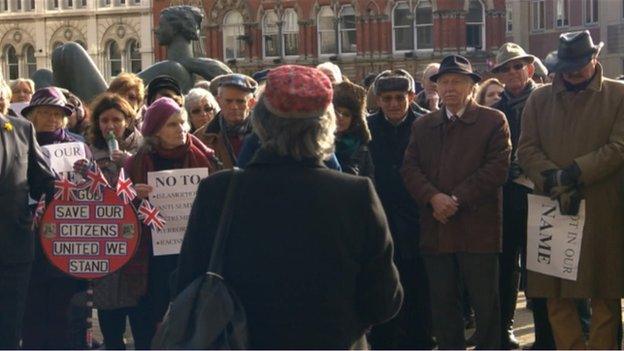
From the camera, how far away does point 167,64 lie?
1523cm

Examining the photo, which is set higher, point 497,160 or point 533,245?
point 497,160

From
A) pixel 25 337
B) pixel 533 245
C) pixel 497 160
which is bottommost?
pixel 25 337

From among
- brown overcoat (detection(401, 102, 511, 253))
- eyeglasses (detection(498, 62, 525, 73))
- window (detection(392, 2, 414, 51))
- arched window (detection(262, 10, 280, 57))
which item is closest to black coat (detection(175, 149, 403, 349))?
brown overcoat (detection(401, 102, 511, 253))

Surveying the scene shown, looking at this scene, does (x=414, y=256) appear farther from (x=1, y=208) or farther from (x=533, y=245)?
(x=1, y=208)

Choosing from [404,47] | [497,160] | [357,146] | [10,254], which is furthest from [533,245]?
[404,47]

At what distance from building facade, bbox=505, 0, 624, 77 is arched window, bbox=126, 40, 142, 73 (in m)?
18.0

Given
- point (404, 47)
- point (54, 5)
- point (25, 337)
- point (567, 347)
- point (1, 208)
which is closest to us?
point (1, 208)

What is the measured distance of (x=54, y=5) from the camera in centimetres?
6531

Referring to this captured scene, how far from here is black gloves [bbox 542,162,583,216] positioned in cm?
801

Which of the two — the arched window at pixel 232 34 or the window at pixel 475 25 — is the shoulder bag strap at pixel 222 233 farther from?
the arched window at pixel 232 34

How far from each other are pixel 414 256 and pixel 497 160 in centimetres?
106

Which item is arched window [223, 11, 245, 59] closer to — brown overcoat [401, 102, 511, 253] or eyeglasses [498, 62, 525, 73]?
eyeglasses [498, 62, 525, 73]

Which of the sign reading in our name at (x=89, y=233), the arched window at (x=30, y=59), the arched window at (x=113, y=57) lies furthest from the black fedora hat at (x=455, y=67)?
the arched window at (x=30, y=59)

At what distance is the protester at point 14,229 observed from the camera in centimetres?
775
